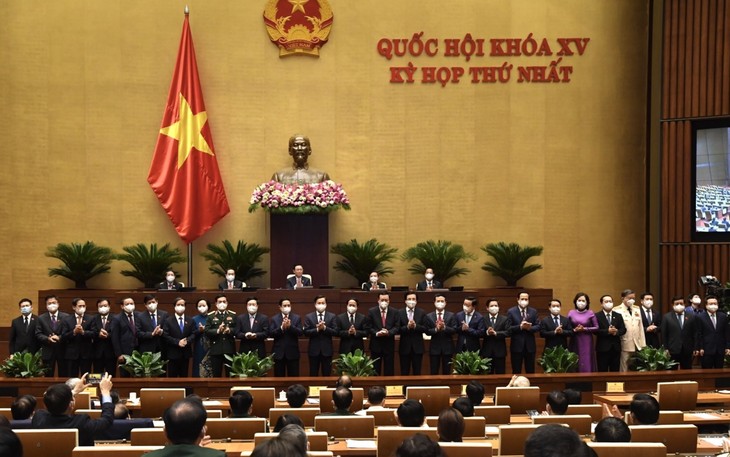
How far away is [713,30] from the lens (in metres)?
16.4

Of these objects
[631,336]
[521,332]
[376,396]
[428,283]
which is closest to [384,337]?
[521,332]

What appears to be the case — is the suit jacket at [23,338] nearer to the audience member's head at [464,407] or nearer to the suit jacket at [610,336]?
the audience member's head at [464,407]

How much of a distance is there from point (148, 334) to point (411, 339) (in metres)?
3.64

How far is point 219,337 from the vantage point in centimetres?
1302

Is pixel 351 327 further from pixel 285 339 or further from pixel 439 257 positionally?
pixel 439 257

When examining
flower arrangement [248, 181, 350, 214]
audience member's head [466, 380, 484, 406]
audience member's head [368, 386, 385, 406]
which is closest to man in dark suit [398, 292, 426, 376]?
flower arrangement [248, 181, 350, 214]

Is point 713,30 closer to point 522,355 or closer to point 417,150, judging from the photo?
point 417,150

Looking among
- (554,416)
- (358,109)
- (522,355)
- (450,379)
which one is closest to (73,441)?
(554,416)

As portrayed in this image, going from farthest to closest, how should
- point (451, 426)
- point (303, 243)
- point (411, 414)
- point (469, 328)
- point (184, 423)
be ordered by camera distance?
1. point (303, 243)
2. point (469, 328)
3. point (411, 414)
4. point (451, 426)
5. point (184, 423)

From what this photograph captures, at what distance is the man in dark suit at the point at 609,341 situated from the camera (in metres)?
13.5

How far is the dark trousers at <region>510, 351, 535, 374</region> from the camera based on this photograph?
1364 centimetres

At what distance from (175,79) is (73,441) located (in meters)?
11.9

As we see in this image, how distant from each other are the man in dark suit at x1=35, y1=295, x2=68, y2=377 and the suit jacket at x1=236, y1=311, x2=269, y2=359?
242 cm

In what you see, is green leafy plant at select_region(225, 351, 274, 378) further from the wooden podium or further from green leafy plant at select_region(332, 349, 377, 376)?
the wooden podium
